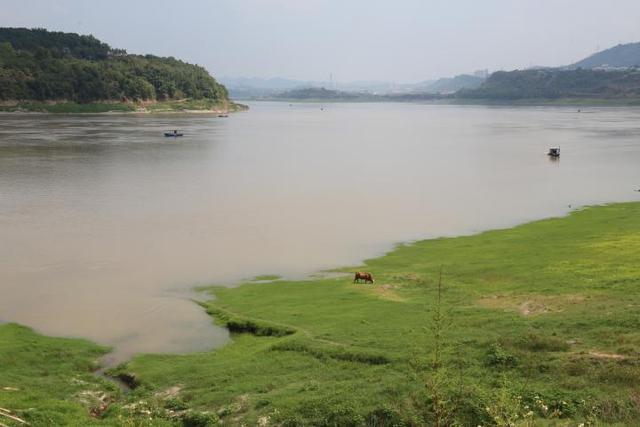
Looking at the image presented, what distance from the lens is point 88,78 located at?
141 m

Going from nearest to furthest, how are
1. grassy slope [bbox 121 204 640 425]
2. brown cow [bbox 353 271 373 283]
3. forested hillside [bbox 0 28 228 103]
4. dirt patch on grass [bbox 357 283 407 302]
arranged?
grassy slope [bbox 121 204 640 425]
dirt patch on grass [bbox 357 283 407 302]
brown cow [bbox 353 271 373 283]
forested hillside [bbox 0 28 228 103]

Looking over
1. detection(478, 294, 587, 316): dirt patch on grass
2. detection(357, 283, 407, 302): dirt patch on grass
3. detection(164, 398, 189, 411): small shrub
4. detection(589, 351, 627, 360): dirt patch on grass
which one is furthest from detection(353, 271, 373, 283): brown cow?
detection(164, 398, 189, 411): small shrub

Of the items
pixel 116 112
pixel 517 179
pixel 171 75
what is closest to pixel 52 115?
pixel 116 112

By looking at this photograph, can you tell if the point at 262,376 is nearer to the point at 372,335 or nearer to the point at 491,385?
the point at 372,335

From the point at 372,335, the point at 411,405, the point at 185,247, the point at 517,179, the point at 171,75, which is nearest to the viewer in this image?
the point at 411,405

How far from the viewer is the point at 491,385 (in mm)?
12969

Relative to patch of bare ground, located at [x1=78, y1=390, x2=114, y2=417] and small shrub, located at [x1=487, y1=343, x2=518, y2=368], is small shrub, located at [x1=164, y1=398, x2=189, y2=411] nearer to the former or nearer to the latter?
patch of bare ground, located at [x1=78, y1=390, x2=114, y2=417]

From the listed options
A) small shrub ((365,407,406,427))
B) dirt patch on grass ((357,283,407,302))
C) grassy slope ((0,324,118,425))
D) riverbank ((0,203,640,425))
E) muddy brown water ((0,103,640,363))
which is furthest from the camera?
muddy brown water ((0,103,640,363))

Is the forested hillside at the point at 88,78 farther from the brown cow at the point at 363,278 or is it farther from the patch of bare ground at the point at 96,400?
the patch of bare ground at the point at 96,400

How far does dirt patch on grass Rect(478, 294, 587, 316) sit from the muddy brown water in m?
8.62

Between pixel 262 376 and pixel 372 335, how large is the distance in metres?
3.32

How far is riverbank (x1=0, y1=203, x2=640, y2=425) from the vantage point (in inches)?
480

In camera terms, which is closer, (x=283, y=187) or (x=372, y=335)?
(x=372, y=335)

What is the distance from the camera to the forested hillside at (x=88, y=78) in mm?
134125
